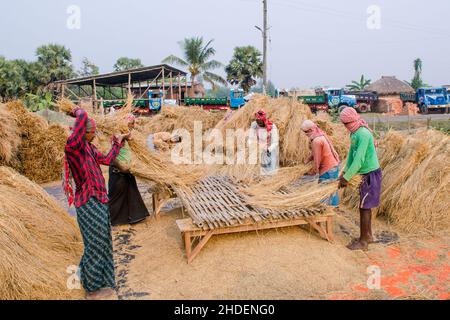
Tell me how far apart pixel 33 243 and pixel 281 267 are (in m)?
2.13

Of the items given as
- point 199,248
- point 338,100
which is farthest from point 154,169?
point 338,100

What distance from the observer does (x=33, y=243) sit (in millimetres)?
3008

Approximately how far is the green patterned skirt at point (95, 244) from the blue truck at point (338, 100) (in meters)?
15.9

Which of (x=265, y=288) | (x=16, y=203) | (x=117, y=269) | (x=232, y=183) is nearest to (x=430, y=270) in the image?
(x=265, y=288)

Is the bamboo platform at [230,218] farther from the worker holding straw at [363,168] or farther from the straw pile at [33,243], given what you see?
the straw pile at [33,243]

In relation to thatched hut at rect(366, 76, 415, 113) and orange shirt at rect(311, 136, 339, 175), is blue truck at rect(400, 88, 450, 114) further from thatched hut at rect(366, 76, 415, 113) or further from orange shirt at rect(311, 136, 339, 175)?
orange shirt at rect(311, 136, 339, 175)

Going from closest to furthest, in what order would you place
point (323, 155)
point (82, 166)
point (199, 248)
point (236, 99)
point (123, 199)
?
point (82, 166) < point (199, 248) < point (323, 155) < point (123, 199) < point (236, 99)

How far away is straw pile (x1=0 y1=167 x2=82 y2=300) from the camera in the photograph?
262 centimetres

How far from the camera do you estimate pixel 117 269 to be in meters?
3.24

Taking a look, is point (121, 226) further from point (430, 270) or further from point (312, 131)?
point (430, 270)

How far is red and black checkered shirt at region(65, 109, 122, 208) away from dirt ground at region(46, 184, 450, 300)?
860 millimetres

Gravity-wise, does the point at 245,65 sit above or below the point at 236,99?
above

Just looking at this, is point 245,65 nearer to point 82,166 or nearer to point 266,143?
point 266,143

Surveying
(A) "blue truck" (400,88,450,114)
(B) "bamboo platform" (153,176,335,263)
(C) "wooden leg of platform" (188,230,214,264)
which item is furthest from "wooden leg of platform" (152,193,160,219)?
(A) "blue truck" (400,88,450,114)
